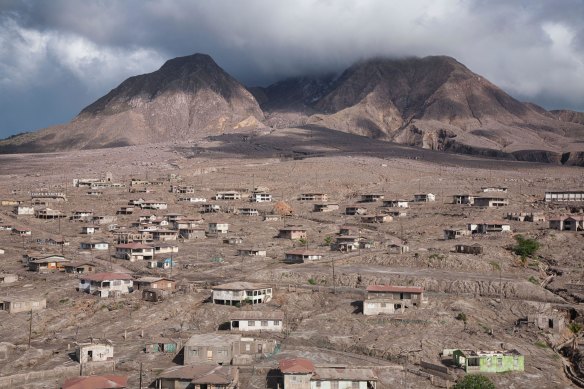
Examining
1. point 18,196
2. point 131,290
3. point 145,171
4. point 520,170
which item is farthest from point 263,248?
point 520,170

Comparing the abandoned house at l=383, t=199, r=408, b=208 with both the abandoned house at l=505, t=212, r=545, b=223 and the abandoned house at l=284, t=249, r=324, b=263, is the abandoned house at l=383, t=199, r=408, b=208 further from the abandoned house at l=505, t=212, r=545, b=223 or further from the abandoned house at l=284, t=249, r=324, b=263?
the abandoned house at l=284, t=249, r=324, b=263

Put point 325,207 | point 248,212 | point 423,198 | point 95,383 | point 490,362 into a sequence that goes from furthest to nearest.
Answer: point 423,198 < point 325,207 < point 248,212 < point 490,362 < point 95,383

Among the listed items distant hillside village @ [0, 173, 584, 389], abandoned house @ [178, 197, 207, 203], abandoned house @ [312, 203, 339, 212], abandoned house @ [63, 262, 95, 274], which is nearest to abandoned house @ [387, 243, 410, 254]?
distant hillside village @ [0, 173, 584, 389]

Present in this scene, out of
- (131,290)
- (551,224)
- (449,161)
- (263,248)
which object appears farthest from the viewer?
(449,161)

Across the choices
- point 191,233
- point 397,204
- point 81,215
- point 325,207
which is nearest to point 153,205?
point 81,215

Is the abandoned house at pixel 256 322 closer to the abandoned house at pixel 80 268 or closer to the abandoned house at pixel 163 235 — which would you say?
the abandoned house at pixel 80 268

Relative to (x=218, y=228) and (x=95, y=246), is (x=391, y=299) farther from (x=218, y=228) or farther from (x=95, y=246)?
(x=218, y=228)

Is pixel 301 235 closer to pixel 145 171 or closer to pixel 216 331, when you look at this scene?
pixel 216 331
